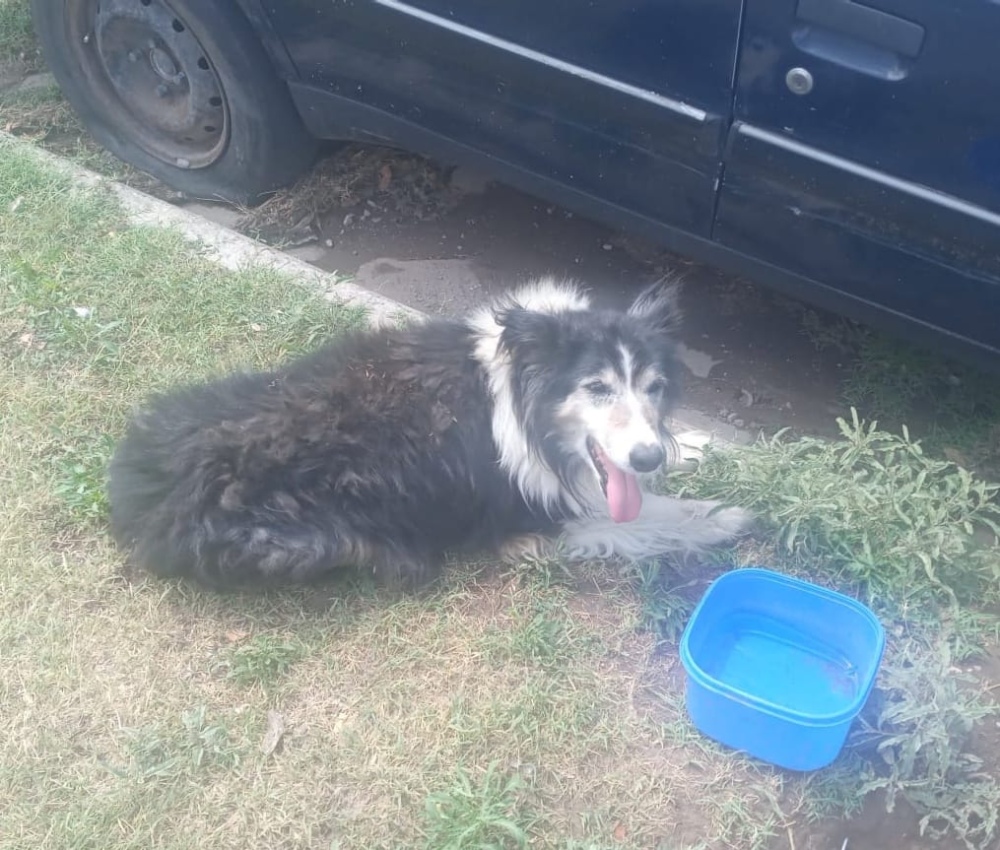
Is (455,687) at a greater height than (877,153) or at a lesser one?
lesser

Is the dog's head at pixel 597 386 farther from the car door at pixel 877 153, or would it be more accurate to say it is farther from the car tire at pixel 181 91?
the car tire at pixel 181 91

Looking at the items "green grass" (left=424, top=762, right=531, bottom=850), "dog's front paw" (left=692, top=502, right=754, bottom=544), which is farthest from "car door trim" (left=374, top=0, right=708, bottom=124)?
"green grass" (left=424, top=762, right=531, bottom=850)

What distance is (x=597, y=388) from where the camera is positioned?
3.09 m

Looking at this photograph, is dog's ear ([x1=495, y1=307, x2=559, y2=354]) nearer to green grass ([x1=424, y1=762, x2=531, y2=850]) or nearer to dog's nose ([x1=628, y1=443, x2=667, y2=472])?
dog's nose ([x1=628, y1=443, x2=667, y2=472])

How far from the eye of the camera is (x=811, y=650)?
2.99m

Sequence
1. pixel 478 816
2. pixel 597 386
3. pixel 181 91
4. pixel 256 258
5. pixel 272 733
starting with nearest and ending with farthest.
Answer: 1. pixel 478 816
2. pixel 272 733
3. pixel 597 386
4. pixel 256 258
5. pixel 181 91

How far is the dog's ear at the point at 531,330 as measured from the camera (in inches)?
122

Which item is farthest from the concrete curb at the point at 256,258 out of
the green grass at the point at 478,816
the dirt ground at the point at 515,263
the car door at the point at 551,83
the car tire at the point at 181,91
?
the green grass at the point at 478,816

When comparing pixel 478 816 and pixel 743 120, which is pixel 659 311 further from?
pixel 478 816

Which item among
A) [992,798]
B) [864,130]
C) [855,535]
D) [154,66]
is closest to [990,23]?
[864,130]

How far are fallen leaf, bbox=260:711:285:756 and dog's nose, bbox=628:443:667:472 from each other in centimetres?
128

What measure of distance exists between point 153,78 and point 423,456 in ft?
8.46

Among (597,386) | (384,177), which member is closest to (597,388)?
(597,386)

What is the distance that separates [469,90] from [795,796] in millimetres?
2541
